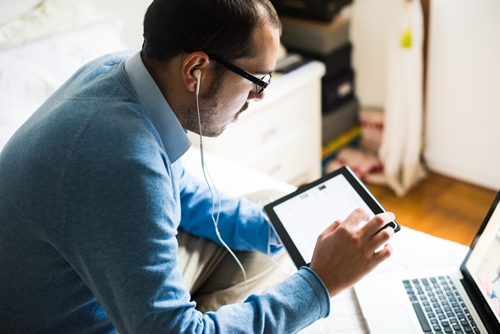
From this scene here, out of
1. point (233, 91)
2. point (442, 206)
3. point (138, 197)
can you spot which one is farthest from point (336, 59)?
point (138, 197)

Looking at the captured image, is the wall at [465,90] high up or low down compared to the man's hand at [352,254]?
down

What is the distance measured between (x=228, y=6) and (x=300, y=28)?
1.40 metres

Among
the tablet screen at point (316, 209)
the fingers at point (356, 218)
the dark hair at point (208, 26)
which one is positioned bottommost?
the tablet screen at point (316, 209)

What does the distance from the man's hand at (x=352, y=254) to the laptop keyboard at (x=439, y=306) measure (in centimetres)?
17

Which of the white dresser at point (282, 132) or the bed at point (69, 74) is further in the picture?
the white dresser at point (282, 132)

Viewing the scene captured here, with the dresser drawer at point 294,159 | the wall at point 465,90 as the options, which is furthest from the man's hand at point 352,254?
the wall at point 465,90

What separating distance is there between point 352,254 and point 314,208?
0.22 metres

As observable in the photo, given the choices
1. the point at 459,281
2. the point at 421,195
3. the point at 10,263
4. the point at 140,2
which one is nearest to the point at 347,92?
the point at 421,195

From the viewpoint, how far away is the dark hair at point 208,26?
2.59 ft

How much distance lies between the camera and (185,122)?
905 mm

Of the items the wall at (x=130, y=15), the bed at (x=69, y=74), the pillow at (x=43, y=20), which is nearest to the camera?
the bed at (x=69, y=74)

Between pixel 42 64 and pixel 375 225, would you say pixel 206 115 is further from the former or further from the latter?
pixel 42 64

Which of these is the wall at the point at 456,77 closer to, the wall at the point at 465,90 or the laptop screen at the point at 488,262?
the wall at the point at 465,90

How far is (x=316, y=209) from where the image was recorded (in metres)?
1.01
